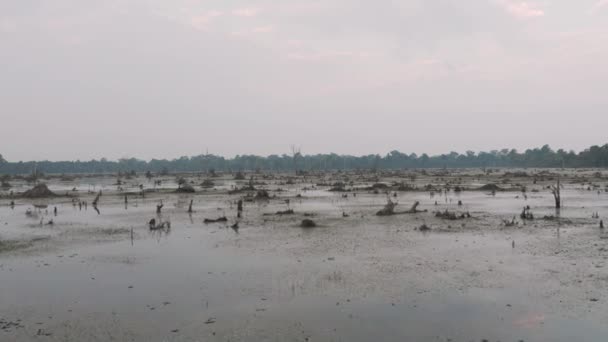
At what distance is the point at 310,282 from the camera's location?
38.9ft

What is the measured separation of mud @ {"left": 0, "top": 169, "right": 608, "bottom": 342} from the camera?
8602 millimetres

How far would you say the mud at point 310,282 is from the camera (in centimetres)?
860

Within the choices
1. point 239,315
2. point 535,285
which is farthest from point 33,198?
point 535,285

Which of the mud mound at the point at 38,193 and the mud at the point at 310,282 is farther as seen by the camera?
the mud mound at the point at 38,193

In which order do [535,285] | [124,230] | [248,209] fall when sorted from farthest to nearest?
1. [248,209]
2. [124,230]
3. [535,285]

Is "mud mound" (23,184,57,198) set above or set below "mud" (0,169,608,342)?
above

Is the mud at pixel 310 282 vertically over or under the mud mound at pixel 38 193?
under

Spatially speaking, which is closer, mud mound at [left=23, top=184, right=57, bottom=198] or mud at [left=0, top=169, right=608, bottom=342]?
mud at [left=0, top=169, right=608, bottom=342]

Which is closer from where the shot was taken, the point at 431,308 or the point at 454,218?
the point at 431,308

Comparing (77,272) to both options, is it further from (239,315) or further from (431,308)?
(431,308)

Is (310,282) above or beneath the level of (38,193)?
beneath

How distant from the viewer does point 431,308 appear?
9.61 m

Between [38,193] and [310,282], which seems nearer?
[310,282]

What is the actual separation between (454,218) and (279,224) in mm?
8630
